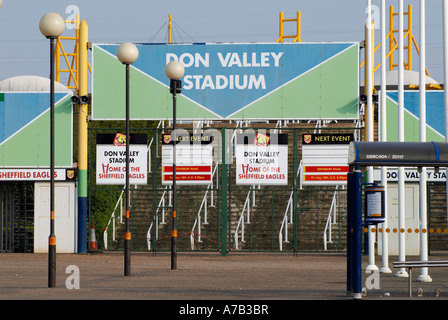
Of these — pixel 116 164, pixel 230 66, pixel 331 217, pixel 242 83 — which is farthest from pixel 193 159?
pixel 331 217

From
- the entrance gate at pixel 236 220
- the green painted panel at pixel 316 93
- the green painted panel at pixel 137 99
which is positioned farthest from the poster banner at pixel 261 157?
the entrance gate at pixel 236 220

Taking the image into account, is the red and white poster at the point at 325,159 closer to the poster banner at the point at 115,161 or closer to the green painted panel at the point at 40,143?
the poster banner at the point at 115,161

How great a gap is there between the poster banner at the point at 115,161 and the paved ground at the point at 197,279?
2.98 meters

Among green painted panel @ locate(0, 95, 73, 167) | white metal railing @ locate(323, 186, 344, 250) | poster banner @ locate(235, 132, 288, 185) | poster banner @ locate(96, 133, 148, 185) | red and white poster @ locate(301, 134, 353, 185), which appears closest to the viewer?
red and white poster @ locate(301, 134, 353, 185)

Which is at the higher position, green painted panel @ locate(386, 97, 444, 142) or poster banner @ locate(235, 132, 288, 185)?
green painted panel @ locate(386, 97, 444, 142)

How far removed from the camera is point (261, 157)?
114ft

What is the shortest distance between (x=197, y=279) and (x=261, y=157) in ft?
44.0

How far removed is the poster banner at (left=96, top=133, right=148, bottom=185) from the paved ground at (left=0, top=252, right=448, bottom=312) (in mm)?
2977

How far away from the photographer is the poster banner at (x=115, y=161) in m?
34.8

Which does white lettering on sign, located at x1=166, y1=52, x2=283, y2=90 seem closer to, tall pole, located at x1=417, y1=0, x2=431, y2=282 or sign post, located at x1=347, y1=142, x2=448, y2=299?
tall pole, located at x1=417, y1=0, x2=431, y2=282

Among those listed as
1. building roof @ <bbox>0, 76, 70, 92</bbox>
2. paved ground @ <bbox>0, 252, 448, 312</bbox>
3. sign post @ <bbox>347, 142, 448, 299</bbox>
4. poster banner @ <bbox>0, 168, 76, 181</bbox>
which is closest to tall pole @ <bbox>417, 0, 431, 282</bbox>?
paved ground @ <bbox>0, 252, 448, 312</bbox>

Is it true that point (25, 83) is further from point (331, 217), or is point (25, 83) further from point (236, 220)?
point (331, 217)

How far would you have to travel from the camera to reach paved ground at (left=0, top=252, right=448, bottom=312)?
16.6 metres

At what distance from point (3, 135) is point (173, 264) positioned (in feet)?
40.7
